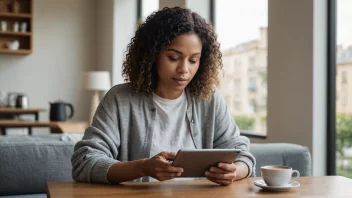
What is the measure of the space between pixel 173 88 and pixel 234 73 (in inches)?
109

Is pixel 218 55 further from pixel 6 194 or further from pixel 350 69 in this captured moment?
pixel 350 69

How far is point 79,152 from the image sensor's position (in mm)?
1572

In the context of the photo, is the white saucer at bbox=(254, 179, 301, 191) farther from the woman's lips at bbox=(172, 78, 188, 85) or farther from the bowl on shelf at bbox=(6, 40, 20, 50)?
the bowl on shelf at bbox=(6, 40, 20, 50)

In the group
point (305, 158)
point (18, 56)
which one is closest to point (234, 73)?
point (305, 158)

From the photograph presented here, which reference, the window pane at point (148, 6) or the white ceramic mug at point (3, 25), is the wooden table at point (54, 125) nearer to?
the white ceramic mug at point (3, 25)

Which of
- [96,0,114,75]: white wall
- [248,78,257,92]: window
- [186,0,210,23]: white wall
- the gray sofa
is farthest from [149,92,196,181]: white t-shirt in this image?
[96,0,114,75]: white wall

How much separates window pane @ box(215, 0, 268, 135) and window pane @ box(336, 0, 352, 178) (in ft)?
3.08

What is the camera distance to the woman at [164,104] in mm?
1626

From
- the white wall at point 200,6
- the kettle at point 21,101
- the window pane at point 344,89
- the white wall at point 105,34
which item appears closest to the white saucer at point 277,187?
the window pane at point 344,89

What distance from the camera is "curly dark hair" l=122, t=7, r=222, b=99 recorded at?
167 cm

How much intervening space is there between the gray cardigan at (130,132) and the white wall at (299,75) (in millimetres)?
1318

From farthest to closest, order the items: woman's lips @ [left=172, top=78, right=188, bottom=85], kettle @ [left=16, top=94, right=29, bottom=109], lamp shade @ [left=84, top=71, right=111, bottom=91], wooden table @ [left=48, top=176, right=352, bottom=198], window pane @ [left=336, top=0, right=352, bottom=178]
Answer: kettle @ [left=16, top=94, right=29, bottom=109] < lamp shade @ [left=84, top=71, right=111, bottom=91] < window pane @ [left=336, top=0, right=352, bottom=178] < woman's lips @ [left=172, top=78, right=188, bottom=85] < wooden table @ [left=48, top=176, right=352, bottom=198]

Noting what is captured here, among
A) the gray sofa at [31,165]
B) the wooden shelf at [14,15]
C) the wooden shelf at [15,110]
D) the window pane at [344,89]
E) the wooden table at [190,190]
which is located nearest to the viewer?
the wooden table at [190,190]

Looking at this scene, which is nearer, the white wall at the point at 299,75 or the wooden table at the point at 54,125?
the white wall at the point at 299,75
